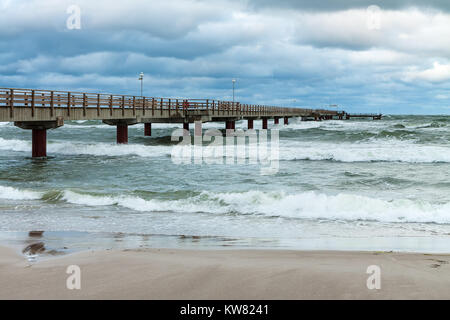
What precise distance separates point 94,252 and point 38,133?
21.6 metres

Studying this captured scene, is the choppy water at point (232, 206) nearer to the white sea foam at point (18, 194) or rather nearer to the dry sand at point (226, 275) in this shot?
the white sea foam at point (18, 194)

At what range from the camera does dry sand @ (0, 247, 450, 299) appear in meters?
4.16

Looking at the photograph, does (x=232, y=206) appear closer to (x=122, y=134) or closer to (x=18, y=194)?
(x=18, y=194)

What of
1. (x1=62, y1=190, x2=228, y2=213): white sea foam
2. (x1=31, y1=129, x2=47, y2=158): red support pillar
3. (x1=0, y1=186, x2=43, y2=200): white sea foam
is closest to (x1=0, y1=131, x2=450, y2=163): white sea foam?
(x1=31, y1=129, x2=47, y2=158): red support pillar

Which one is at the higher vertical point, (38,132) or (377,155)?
(38,132)

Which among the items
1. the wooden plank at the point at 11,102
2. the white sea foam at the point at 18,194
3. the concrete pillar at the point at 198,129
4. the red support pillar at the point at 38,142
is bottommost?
the white sea foam at the point at 18,194

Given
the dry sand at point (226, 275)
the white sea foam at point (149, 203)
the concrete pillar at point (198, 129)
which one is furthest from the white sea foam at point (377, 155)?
the dry sand at point (226, 275)

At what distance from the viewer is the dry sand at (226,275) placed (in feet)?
13.6

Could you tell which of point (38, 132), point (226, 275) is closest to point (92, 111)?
point (38, 132)

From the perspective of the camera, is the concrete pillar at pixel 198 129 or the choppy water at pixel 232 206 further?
the concrete pillar at pixel 198 129

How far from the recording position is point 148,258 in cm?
568

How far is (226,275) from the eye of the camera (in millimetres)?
4766

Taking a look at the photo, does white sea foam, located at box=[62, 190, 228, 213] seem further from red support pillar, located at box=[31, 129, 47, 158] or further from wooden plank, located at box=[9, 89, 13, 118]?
red support pillar, located at box=[31, 129, 47, 158]

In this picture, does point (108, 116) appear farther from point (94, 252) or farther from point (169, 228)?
point (94, 252)
